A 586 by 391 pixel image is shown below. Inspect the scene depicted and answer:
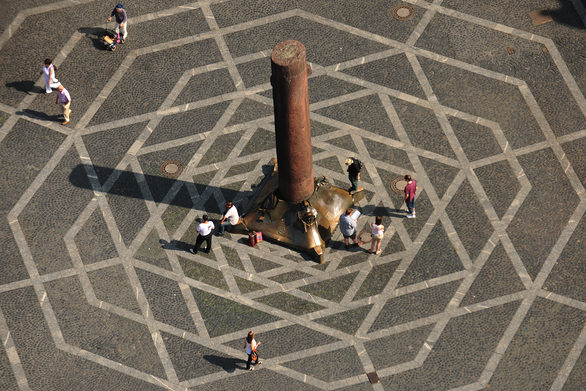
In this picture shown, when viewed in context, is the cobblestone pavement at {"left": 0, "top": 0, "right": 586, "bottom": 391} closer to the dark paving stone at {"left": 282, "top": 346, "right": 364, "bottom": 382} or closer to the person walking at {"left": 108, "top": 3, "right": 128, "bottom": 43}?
the dark paving stone at {"left": 282, "top": 346, "right": 364, "bottom": 382}

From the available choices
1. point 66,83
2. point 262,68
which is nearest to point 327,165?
point 262,68

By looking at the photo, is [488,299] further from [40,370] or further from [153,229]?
[40,370]

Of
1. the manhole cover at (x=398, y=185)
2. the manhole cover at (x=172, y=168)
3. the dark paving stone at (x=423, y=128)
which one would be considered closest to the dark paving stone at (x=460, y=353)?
the manhole cover at (x=398, y=185)

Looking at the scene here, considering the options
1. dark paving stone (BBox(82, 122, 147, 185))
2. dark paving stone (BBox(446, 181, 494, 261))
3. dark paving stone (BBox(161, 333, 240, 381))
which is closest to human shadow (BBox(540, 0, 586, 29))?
dark paving stone (BBox(446, 181, 494, 261))

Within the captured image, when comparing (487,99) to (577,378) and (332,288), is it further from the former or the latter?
(577,378)

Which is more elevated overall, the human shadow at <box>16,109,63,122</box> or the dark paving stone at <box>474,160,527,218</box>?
the human shadow at <box>16,109,63,122</box>

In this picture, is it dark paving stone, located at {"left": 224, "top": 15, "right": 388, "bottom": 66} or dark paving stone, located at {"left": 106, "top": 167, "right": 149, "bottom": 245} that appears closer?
dark paving stone, located at {"left": 106, "top": 167, "right": 149, "bottom": 245}

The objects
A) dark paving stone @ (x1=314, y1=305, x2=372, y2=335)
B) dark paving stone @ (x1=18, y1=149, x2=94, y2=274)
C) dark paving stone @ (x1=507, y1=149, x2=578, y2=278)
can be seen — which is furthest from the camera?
dark paving stone @ (x1=18, y1=149, x2=94, y2=274)

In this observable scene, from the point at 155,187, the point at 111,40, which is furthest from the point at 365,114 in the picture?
the point at 111,40

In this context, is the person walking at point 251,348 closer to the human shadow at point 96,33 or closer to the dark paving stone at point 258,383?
the dark paving stone at point 258,383
